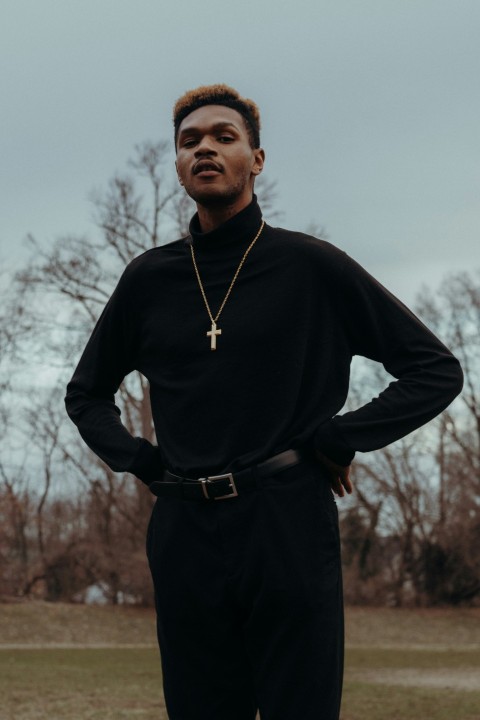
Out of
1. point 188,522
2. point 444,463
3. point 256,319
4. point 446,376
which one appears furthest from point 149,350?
point 444,463

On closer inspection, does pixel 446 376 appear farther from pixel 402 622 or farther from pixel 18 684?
pixel 402 622

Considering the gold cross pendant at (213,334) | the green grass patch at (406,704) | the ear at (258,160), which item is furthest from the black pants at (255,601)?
the green grass patch at (406,704)

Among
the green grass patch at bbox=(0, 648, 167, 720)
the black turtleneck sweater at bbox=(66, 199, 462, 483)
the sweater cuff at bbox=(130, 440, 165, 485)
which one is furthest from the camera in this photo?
the green grass patch at bbox=(0, 648, 167, 720)

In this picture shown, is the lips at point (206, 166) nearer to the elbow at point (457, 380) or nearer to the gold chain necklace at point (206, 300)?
the gold chain necklace at point (206, 300)

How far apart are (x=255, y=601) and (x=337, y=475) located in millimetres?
397

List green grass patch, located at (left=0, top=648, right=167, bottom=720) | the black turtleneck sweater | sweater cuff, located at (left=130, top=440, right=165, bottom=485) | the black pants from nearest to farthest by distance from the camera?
the black pants → the black turtleneck sweater → sweater cuff, located at (left=130, top=440, right=165, bottom=485) → green grass patch, located at (left=0, top=648, right=167, bottom=720)

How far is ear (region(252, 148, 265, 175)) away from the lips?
0.18m

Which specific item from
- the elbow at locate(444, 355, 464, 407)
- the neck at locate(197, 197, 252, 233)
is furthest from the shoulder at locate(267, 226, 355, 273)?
the elbow at locate(444, 355, 464, 407)

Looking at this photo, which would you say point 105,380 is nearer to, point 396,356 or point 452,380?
→ point 396,356

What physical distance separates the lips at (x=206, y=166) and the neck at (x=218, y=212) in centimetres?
11

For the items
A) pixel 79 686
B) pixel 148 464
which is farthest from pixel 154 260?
pixel 79 686

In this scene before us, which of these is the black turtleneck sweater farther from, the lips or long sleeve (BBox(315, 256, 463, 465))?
the lips

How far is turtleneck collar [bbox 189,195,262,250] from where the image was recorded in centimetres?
287

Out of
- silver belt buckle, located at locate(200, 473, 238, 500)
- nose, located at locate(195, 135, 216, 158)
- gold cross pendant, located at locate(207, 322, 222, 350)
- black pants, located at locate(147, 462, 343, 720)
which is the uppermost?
nose, located at locate(195, 135, 216, 158)
